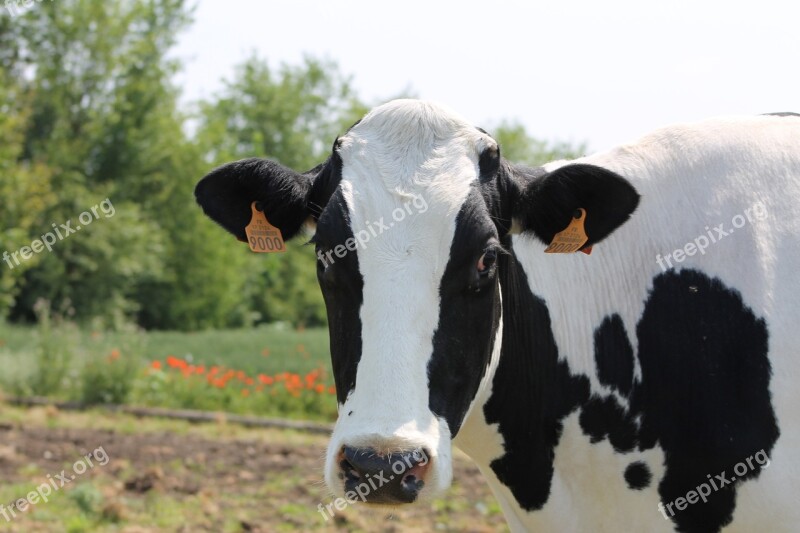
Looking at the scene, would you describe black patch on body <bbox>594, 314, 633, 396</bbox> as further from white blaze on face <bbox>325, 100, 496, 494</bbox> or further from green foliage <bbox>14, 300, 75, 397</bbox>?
green foliage <bbox>14, 300, 75, 397</bbox>

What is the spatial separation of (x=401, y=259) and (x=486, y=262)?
305mm

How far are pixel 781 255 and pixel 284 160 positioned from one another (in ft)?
142

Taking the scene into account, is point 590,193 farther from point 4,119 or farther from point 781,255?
point 4,119

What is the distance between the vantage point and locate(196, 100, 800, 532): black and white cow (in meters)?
2.57

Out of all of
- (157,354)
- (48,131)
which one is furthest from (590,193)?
(48,131)

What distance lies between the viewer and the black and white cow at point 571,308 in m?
2.57

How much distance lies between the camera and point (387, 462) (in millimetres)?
2291

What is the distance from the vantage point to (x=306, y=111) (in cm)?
4891
